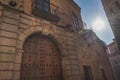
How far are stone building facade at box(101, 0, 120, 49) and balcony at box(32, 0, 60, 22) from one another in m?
13.7

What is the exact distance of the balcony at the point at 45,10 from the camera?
18.9 ft

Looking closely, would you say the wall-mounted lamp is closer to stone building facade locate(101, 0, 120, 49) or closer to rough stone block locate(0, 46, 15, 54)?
rough stone block locate(0, 46, 15, 54)

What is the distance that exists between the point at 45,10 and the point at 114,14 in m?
16.1

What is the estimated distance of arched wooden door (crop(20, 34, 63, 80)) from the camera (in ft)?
16.0

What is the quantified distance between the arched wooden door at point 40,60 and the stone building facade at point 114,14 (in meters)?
14.0

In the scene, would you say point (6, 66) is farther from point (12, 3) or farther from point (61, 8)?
point (61, 8)

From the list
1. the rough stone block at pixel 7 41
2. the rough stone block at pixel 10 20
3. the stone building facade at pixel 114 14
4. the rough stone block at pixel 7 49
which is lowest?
the rough stone block at pixel 7 49

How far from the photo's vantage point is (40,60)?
5418 millimetres

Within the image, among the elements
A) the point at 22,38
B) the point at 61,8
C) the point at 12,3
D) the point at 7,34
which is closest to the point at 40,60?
the point at 22,38

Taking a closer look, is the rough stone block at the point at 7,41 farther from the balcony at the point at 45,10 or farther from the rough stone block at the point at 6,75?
the balcony at the point at 45,10

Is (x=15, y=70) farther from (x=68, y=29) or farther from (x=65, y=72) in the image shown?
(x=68, y=29)

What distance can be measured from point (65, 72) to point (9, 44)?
3.46 meters

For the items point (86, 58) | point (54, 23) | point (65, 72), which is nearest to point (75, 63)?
point (65, 72)

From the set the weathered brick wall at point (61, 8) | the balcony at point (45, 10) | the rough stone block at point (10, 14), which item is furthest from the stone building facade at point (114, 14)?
the rough stone block at point (10, 14)
